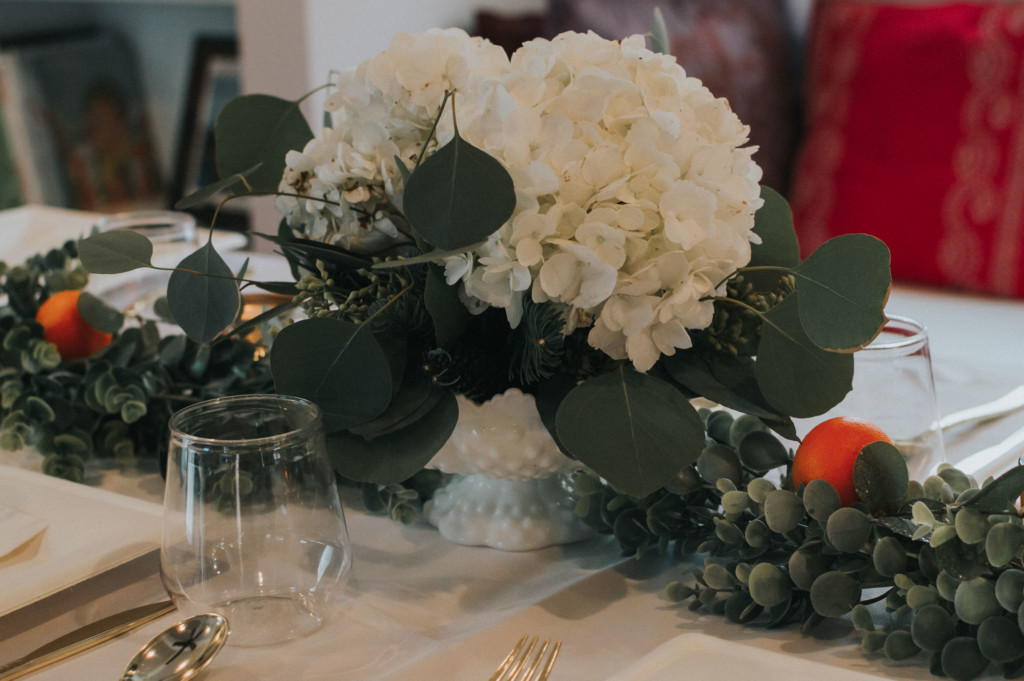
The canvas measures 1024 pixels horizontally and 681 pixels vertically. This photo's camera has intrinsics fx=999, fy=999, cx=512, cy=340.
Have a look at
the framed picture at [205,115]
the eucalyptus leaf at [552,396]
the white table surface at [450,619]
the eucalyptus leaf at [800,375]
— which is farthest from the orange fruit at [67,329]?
the framed picture at [205,115]

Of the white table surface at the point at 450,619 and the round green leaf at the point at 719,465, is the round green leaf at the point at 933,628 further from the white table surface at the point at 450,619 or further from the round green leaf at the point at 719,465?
the round green leaf at the point at 719,465

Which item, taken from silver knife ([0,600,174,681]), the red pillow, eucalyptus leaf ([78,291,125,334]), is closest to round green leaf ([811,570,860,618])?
silver knife ([0,600,174,681])

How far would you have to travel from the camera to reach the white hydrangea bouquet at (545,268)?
49cm

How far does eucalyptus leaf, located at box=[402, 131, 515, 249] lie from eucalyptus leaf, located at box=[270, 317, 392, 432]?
3.8 inches

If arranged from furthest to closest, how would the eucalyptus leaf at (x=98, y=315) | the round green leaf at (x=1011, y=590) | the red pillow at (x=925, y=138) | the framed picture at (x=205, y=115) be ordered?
1. the framed picture at (x=205, y=115)
2. the red pillow at (x=925, y=138)
3. the eucalyptus leaf at (x=98, y=315)
4. the round green leaf at (x=1011, y=590)

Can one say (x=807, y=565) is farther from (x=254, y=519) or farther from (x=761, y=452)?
(x=254, y=519)

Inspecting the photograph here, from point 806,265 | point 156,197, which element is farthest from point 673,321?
point 156,197

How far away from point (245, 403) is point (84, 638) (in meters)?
0.14

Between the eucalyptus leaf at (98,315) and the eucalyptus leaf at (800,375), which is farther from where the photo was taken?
the eucalyptus leaf at (98,315)

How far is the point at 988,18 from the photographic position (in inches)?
68.9

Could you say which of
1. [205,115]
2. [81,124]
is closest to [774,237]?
[205,115]

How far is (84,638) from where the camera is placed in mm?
502

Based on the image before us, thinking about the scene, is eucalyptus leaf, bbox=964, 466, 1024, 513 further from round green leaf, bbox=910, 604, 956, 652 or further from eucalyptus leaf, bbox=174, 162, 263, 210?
eucalyptus leaf, bbox=174, 162, 263, 210

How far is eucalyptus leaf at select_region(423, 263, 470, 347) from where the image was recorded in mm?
521
